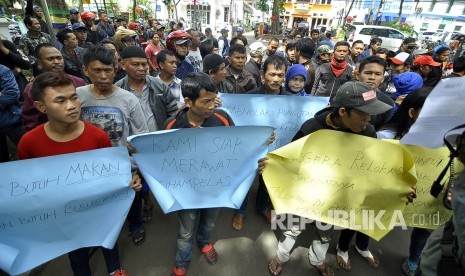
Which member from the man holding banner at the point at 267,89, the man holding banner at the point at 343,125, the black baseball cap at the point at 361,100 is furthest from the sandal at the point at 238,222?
the black baseball cap at the point at 361,100

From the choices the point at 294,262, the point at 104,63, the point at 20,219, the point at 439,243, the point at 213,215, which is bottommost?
the point at 294,262

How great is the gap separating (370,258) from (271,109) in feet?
6.08

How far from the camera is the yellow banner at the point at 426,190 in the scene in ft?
5.98

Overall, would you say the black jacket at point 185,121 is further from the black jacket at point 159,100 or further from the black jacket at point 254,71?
the black jacket at point 254,71

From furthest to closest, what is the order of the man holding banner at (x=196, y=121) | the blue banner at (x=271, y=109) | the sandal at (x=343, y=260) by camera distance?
1. the blue banner at (x=271, y=109)
2. the sandal at (x=343, y=260)
3. the man holding banner at (x=196, y=121)

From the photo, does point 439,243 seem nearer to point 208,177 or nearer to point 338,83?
point 208,177

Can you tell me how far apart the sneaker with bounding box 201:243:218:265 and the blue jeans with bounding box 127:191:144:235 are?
0.74 m

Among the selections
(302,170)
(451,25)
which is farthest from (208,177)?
(451,25)

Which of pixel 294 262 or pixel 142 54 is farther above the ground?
pixel 142 54

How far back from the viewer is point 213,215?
2.23 metres

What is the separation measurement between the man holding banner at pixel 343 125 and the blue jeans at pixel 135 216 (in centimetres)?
143

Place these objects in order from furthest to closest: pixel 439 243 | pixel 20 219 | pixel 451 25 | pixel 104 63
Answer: pixel 451 25, pixel 104 63, pixel 20 219, pixel 439 243

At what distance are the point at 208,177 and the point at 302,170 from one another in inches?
28.3

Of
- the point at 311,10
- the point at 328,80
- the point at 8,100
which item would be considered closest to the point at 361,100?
the point at 328,80
